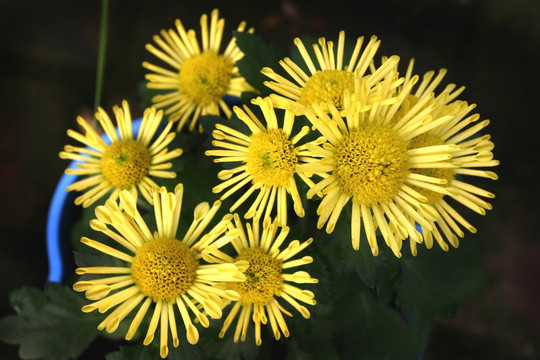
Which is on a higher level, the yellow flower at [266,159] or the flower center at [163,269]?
the yellow flower at [266,159]

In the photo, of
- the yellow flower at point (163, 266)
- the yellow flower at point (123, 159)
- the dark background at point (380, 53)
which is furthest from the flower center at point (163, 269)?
the dark background at point (380, 53)

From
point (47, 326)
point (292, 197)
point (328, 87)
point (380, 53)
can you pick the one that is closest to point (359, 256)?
point (292, 197)

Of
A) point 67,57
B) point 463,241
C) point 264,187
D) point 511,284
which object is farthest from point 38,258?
point 511,284

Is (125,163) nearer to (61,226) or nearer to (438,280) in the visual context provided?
(61,226)

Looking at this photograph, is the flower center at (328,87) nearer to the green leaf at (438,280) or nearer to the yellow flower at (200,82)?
the yellow flower at (200,82)

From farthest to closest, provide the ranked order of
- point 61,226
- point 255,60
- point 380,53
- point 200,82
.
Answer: point 380,53, point 61,226, point 200,82, point 255,60
